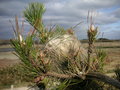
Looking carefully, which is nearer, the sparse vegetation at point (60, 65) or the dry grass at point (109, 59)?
the sparse vegetation at point (60, 65)

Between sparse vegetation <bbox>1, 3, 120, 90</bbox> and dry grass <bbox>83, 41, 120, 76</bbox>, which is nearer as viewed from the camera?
sparse vegetation <bbox>1, 3, 120, 90</bbox>

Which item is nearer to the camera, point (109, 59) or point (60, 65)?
point (60, 65)

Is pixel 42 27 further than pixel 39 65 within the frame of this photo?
Yes

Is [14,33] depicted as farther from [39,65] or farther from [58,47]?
[58,47]

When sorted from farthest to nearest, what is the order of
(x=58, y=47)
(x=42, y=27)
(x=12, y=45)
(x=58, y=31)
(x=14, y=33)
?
(x=42, y=27)
(x=58, y=31)
(x=58, y=47)
(x=12, y=45)
(x=14, y=33)

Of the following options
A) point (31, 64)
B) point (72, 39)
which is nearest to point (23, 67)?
point (31, 64)

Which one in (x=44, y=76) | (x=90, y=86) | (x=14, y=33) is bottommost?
(x=90, y=86)

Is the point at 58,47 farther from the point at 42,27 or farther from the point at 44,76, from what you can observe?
the point at 42,27

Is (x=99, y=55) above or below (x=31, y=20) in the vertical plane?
below

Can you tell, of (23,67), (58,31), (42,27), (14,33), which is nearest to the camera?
(14,33)

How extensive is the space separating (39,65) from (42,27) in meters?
0.95

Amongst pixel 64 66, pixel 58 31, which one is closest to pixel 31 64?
pixel 64 66

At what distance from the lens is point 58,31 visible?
2713 millimetres

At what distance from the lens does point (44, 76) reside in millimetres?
2039
